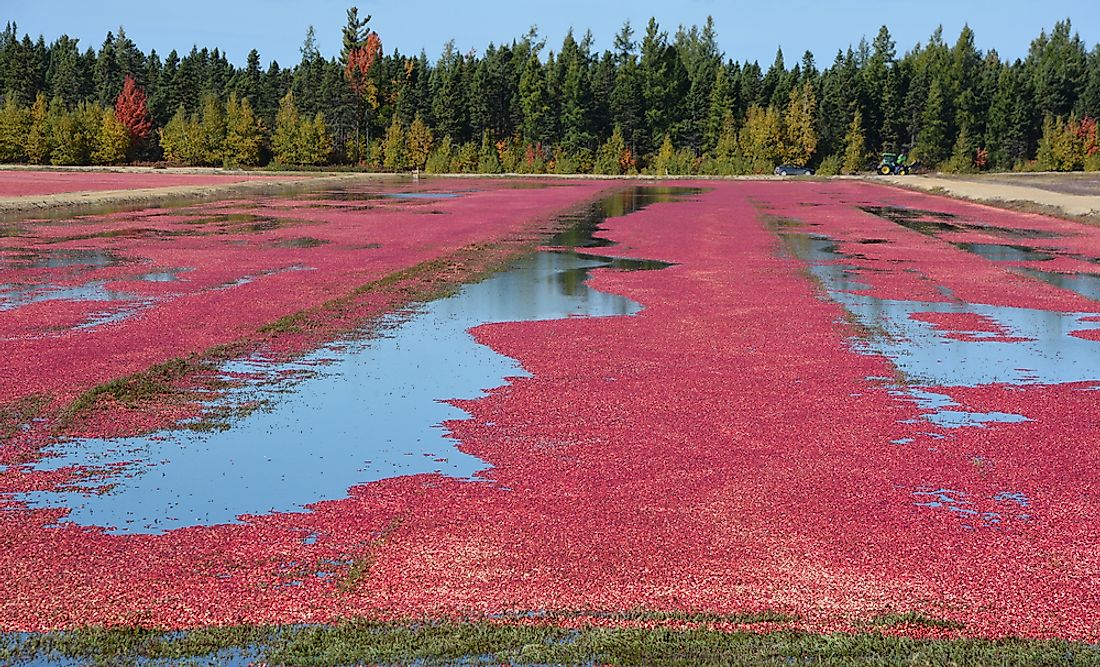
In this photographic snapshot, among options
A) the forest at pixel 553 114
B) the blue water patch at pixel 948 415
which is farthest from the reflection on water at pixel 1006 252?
the forest at pixel 553 114

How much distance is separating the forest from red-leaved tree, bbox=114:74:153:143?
232mm

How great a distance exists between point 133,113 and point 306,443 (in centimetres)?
13722

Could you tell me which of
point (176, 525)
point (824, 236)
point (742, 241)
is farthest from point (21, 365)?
point (824, 236)

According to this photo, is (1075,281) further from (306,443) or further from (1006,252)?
(306,443)

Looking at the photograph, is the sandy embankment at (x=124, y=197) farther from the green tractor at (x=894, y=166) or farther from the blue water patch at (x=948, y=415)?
the green tractor at (x=894, y=166)

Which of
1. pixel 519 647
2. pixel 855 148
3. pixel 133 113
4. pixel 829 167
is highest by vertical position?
pixel 133 113

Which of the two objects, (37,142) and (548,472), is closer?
(548,472)

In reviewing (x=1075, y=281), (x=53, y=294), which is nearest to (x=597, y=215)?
(x=1075, y=281)

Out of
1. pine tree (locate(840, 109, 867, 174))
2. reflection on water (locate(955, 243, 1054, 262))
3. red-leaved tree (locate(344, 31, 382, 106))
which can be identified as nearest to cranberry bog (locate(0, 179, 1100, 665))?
reflection on water (locate(955, 243, 1054, 262))

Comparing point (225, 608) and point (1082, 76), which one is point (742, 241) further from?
point (1082, 76)

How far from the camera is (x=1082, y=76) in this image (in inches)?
6053

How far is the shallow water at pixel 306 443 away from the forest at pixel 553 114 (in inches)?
4278

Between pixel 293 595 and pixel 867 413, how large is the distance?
7.26 m

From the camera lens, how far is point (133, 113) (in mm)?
137375
